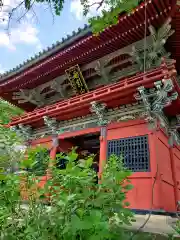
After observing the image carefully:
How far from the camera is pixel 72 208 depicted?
5.14 feet

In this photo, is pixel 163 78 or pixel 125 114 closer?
pixel 163 78

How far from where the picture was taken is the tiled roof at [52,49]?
23.9ft

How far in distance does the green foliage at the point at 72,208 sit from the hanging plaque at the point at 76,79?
7.17 metres

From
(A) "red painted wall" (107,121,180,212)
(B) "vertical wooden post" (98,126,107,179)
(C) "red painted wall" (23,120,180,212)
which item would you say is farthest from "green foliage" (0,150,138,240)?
(B) "vertical wooden post" (98,126,107,179)

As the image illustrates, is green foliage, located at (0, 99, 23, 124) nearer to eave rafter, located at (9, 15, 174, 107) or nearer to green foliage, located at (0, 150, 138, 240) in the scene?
eave rafter, located at (9, 15, 174, 107)

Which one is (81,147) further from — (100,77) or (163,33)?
(163,33)

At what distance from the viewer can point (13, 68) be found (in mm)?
9883

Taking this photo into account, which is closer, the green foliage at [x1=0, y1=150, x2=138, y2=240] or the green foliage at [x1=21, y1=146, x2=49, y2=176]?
the green foliage at [x1=0, y1=150, x2=138, y2=240]

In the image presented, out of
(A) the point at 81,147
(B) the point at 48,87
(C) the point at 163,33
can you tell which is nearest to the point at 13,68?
(B) the point at 48,87

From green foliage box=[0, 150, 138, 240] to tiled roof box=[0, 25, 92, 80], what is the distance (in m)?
6.53

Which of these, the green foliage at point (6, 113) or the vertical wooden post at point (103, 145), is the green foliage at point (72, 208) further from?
the vertical wooden post at point (103, 145)

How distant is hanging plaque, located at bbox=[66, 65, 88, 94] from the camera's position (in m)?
8.66

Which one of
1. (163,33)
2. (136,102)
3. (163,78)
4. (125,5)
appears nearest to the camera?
(125,5)

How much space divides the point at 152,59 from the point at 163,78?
178 cm
